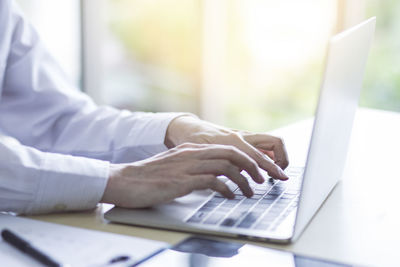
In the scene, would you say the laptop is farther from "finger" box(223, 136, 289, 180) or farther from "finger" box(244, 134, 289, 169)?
"finger" box(244, 134, 289, 169)

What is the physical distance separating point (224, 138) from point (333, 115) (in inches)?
12.3

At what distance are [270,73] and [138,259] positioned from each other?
2451 millimetres

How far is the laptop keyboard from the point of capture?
0.77 meters

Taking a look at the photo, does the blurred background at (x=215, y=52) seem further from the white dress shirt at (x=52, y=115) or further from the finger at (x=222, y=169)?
the finger at (x=222, y=169)

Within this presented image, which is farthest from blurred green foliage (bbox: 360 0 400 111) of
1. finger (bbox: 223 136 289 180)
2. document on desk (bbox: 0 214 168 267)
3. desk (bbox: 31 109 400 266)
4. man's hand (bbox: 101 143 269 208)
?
document on desk (bbox: 0 214 168 267)

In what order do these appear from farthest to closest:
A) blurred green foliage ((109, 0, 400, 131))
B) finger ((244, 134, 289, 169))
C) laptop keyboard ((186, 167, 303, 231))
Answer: blurred green foliage ((109, 0, 400, 131)), finger ((244, 134, 289, 169)), laptop keyboard ((186, 167, 303, 231))

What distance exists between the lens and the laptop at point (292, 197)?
70 cm

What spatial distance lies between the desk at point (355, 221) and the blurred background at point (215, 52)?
1.71m

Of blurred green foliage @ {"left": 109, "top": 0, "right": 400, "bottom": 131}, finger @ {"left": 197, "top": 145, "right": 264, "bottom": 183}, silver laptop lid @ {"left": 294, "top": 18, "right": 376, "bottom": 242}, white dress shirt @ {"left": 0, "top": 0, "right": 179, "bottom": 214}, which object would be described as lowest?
blurred green foliage @ {"left": 109, "top": 0, "right": 400, "bottom": 131}

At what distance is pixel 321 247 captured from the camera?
2.37ft

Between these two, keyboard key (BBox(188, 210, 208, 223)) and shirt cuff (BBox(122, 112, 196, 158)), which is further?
shirt cuff (BBox(122, 112, 196, 158))

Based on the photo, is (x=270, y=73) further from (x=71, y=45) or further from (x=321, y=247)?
(x=321, y=247)

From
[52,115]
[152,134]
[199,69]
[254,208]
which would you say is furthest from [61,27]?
[254,208]

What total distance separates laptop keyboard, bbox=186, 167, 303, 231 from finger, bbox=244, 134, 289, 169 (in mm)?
117
